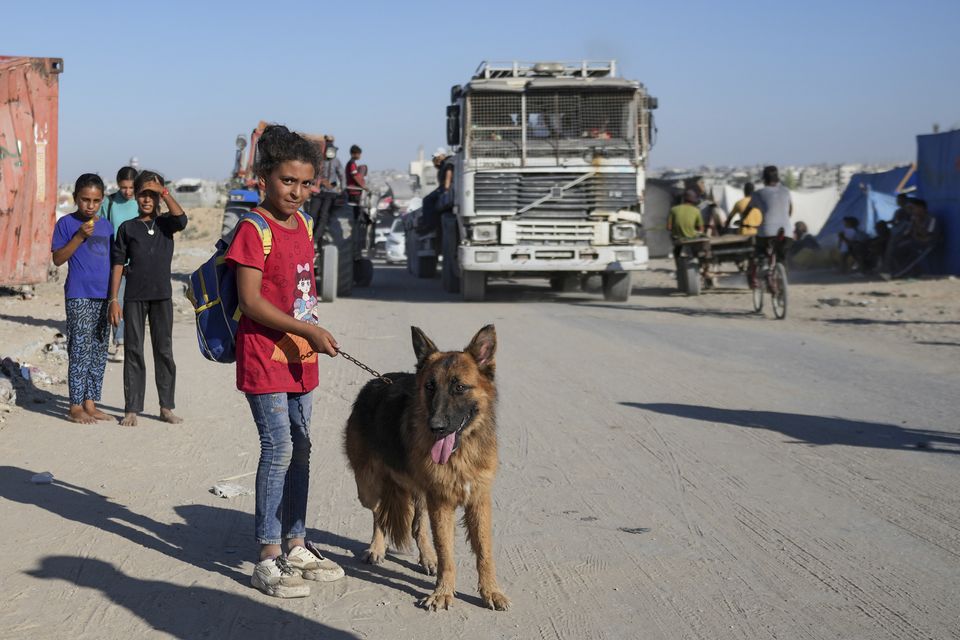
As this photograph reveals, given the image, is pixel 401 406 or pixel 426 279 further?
pixel 426 279

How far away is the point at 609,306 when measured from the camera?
18.3m

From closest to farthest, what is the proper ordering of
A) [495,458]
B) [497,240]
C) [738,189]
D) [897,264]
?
[495,458]
[497,240]
[897,264]
[738,189]

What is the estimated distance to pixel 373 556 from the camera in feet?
16.6

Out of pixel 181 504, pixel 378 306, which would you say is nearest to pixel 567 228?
pixel 378 306

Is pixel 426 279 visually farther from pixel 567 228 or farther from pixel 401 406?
pixel 401 406

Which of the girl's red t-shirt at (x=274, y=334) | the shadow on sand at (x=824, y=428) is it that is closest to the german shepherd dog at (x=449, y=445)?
the girl's red t-shirt at (x=274, y=334)

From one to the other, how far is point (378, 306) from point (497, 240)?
2299mm

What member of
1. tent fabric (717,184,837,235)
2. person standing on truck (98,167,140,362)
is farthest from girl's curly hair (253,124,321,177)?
tent fabric (717,184,837,235)

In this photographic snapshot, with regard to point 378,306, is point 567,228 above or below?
above

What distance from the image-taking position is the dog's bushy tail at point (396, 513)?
499 cm

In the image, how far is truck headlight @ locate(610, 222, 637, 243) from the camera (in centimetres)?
Answer: 1783

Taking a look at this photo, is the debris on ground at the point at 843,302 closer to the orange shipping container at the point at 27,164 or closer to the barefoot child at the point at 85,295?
the orange shipping container at the point at 27,164

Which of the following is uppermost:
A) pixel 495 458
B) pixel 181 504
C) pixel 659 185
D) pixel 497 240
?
pixel 659 185

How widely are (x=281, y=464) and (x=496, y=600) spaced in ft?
3.60
